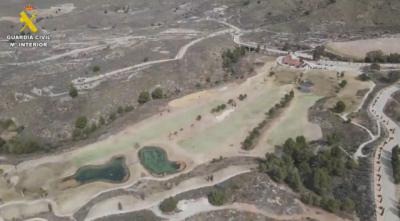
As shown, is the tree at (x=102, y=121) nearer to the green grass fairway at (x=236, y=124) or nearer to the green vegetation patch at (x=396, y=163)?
the green grass fairway at (x=236, y=124)

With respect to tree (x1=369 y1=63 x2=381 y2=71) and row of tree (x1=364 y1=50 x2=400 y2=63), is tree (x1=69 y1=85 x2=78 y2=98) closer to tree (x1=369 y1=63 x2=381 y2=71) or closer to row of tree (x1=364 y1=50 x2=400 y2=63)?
tree (x1=369 y1=63 x2=381 y2=71)

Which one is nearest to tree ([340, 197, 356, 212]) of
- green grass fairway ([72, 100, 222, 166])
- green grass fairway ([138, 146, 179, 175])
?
green grass fairway ([138, 146, 179, 175])

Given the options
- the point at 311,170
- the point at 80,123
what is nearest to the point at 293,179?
the point at 311,170

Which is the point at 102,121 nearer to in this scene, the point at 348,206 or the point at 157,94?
the point at 157,94

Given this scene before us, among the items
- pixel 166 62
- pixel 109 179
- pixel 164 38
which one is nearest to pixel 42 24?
pixel 164 38

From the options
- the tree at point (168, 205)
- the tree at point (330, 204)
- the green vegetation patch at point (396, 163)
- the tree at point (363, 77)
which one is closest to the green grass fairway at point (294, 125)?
the green vegetation patch at point (396, 163)

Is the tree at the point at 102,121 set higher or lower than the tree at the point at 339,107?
lower

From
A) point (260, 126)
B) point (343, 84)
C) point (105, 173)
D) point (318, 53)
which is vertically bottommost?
point (105, 173)
